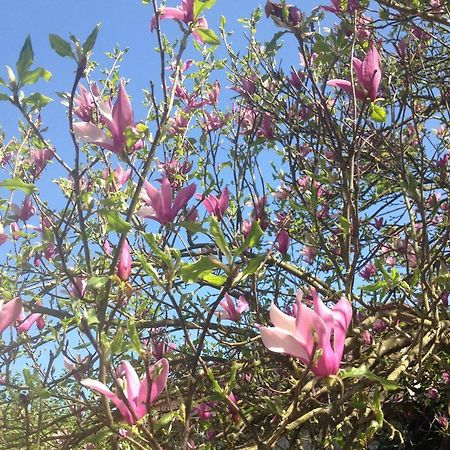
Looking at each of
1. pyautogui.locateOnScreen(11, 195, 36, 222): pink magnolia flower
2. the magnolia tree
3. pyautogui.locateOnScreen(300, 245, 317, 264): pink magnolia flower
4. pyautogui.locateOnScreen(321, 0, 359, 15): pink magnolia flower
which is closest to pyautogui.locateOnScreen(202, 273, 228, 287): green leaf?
the magnolia tree

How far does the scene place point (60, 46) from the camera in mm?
1282

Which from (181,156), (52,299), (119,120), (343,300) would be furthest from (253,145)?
(343,300)

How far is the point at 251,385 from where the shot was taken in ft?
7.83

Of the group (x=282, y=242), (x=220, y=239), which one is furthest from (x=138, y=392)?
(x=282, y=242)

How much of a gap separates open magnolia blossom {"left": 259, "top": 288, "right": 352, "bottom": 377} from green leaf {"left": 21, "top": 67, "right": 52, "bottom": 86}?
2.10 feet

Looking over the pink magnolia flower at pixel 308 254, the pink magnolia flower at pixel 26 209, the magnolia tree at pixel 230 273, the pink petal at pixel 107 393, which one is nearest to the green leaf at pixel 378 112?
the magnolia tree at pixel 230 273

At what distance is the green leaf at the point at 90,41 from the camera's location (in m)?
1.22

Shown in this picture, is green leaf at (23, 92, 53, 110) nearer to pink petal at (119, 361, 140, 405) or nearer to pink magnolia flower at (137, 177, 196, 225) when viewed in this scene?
pink magnolia flower at (137, 177, 196, 225)

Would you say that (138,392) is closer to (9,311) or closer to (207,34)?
(9,311)

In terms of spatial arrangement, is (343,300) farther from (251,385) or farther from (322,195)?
(322,195)

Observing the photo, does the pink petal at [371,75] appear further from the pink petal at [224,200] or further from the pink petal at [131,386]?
the pink petal at [131,386]

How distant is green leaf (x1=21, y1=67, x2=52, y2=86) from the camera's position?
1199 millimetres

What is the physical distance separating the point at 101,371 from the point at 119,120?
521 millimetres

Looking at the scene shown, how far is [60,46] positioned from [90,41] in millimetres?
95
